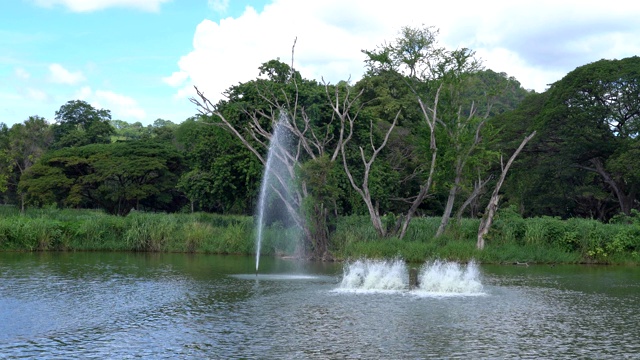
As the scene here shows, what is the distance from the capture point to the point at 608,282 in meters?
26.6

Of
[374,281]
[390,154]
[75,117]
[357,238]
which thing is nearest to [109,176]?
[390,154]

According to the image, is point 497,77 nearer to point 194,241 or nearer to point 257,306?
point 194,241

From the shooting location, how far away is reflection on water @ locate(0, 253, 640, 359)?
14.1 metres

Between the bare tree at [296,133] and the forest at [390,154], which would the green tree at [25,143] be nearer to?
the forest at [390,154]

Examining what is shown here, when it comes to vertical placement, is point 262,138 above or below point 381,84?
below

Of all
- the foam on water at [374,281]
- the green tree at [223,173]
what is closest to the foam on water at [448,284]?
the foam on water at [374,281]

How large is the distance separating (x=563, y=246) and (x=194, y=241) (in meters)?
21.2

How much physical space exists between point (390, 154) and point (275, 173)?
1526cm

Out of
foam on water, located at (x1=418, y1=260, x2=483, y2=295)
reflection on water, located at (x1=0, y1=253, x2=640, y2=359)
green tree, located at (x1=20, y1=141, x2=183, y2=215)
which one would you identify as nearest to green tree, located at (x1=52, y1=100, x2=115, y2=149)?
green tree, located at (x1=20, y1=141, x2=183, y2=215)

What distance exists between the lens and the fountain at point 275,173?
37812mm

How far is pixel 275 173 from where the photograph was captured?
123 ft

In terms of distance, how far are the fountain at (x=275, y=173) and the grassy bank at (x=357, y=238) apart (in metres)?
1.73

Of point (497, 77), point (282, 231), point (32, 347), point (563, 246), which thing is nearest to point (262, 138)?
point (282, 231)

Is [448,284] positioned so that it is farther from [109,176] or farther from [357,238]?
[109,176]
